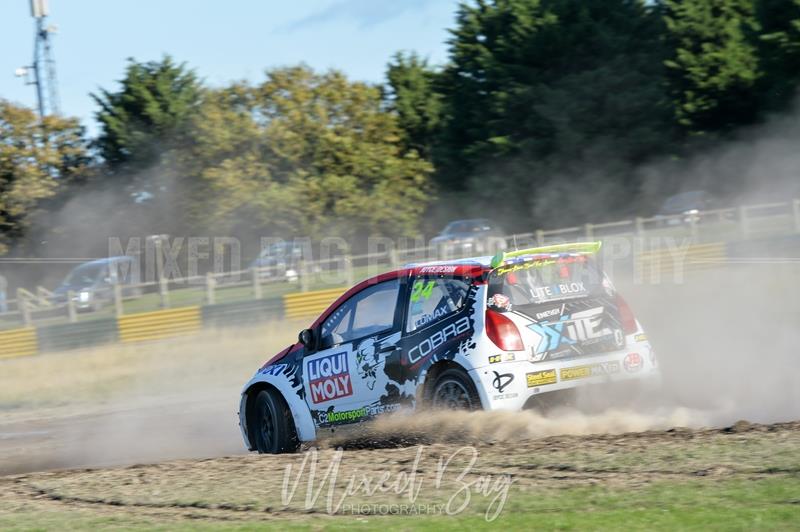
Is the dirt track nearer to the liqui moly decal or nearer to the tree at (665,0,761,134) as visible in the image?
the liqui moly decal

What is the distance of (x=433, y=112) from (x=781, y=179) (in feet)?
70.4

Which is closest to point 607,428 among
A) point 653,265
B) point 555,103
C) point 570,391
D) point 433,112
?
point 570,391

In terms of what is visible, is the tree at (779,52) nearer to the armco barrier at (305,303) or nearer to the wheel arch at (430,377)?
the armco barrier at (305,303)

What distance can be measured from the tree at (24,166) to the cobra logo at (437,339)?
1687 inches

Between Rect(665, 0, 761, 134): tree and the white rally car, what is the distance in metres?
42.1

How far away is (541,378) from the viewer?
8.49m

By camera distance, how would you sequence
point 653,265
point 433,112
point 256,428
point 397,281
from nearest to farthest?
point 397,281, point 256,428, point 653,265, point 433,112

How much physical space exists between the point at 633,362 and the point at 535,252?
128cm

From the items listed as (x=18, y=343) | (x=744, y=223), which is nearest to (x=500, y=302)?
(x=18, y=343)

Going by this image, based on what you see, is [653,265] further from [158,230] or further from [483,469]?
[158,230]

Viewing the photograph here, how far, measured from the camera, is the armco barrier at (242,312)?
26.1m

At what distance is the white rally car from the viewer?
843 centimetres

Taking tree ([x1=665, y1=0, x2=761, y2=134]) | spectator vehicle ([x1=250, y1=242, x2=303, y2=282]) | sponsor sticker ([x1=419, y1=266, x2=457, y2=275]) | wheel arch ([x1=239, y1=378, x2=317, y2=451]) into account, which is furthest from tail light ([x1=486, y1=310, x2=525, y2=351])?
tree ([x1=665, y1=0, x2=761, y2=134])

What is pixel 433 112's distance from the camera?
59250mm
